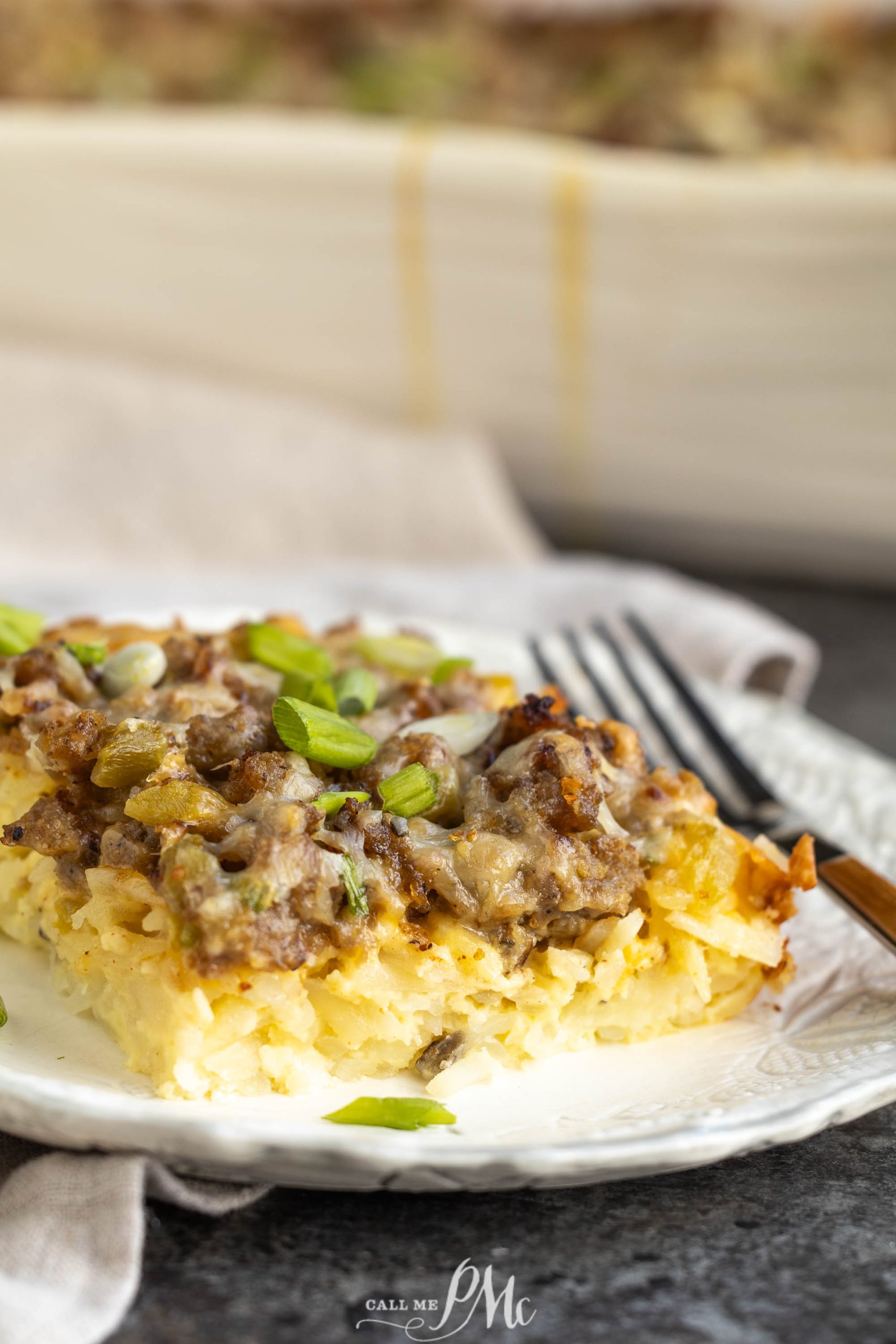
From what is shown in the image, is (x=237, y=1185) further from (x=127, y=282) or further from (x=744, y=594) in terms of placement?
(x=127, y=282)

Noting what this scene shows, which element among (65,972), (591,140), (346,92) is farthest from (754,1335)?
(346,92)

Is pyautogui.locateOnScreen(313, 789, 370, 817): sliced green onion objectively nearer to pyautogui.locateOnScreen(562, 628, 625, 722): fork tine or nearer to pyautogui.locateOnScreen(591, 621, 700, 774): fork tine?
pyautogui.locateOnScreen(591, 621, 700, 774): fork tine

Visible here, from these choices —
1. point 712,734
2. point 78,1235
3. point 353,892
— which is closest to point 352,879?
point 353,892

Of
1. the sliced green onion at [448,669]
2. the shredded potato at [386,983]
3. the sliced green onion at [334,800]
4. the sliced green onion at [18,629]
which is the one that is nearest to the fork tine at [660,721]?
the sliced green onion at [448,669]

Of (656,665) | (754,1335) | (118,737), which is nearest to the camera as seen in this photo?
(754,1335)

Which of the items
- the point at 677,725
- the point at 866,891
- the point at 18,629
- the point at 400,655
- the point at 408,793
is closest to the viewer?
the point at 408,793

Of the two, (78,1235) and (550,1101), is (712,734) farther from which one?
(78,1235)

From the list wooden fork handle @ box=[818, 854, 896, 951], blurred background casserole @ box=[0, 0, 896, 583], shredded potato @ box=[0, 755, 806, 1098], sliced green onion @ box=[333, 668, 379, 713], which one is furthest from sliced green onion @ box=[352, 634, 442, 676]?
blurred background casserole @ box=[0, 0, 896, 583]
